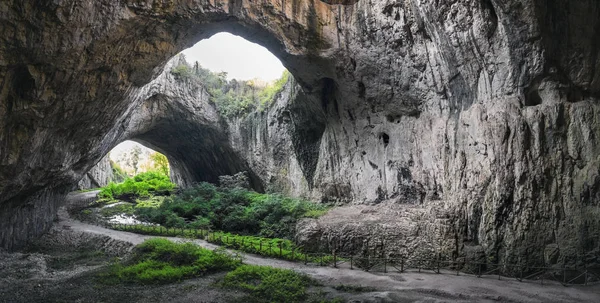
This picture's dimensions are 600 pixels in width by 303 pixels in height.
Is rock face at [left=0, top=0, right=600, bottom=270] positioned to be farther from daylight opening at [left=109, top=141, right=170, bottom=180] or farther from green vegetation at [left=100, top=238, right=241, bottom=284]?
daylight opening at [left=109, top=141, right=170, bottom=180]

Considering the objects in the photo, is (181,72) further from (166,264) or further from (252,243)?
(166,264)

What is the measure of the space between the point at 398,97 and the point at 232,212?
10.0 meters

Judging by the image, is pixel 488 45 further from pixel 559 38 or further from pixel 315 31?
pixel 315 31

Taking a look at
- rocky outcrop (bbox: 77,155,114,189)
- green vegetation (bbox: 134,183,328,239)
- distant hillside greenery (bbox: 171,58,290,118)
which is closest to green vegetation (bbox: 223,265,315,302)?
green vegetation (bbox: 134,183,328,239)

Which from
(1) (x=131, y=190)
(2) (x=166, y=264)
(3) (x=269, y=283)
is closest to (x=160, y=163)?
(1) (x=131, y=190)

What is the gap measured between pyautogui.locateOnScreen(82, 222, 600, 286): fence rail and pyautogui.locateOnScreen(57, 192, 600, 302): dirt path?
41 cm

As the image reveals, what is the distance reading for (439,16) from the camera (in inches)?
561

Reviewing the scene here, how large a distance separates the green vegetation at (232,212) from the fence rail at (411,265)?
6.48 feet

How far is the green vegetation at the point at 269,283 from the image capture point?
1015 cm

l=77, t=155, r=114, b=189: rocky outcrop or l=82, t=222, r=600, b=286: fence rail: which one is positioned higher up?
l=77, t=155, r=114, b=189: rocky outcrop

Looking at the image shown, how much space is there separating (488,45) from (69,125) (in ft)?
48.0

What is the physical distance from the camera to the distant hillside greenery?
2827 cm

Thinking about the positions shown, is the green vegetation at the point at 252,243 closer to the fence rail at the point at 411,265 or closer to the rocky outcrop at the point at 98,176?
the fence rail at the point at 411,265

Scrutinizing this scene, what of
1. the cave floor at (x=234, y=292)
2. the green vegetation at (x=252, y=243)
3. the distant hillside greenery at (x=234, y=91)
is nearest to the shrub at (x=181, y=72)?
the distant hillside greenery at (x=234, y=91)
